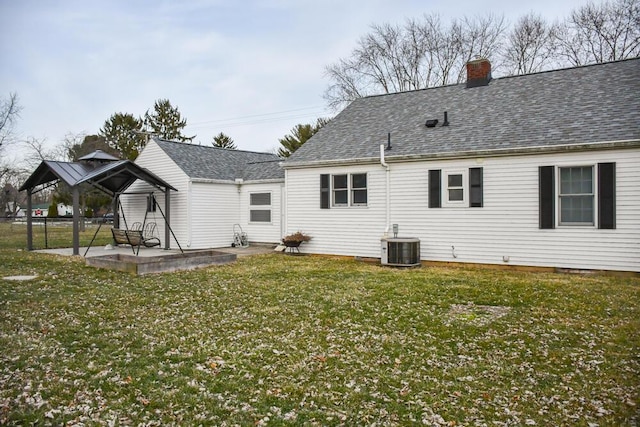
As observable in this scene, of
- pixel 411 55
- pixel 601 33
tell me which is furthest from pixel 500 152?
pixel 411 55

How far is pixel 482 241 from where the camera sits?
1187 cm

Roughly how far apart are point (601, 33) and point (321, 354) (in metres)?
25.5

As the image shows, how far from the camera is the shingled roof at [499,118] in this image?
11117mm

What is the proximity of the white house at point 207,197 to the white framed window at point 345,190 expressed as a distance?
3.31 meters

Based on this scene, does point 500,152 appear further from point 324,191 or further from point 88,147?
point 88,147

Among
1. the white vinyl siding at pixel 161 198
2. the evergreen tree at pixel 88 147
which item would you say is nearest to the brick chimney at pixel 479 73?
the white vinyl siding at pixel 161 198

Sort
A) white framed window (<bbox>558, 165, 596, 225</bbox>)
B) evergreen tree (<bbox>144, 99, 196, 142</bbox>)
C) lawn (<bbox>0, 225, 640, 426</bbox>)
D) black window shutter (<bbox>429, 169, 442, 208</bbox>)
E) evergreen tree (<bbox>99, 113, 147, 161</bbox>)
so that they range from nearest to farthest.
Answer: lawn (<bbox>0, 225, 640, 426</bbox>) < white framed window (<bbox>558, 165, 596, 225</bbox>) < black window shutter (<bbox>429, 169, 442, 208</bbox>) < evergreen tree (<bbox>99, 113, 147, 161</bbox>) < evergreen tree (<bbox>144, 99, 196, 142</bbox>)

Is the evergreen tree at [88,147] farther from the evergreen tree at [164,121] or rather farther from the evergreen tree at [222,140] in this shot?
the evergreen tree at [222,140]

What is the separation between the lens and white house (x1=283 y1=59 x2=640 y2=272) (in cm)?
1045

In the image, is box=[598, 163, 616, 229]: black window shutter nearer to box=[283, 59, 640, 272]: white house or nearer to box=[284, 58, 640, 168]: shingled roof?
box=[283, 59, 640, 272]: white house

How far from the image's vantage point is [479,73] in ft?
48.9

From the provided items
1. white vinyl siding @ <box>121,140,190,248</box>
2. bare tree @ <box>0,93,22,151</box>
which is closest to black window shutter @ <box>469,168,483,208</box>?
white vinyl siding @ <box>121,140,190,248</box>

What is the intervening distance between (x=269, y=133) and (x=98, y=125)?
1735 cm

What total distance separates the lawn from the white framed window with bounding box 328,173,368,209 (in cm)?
482
